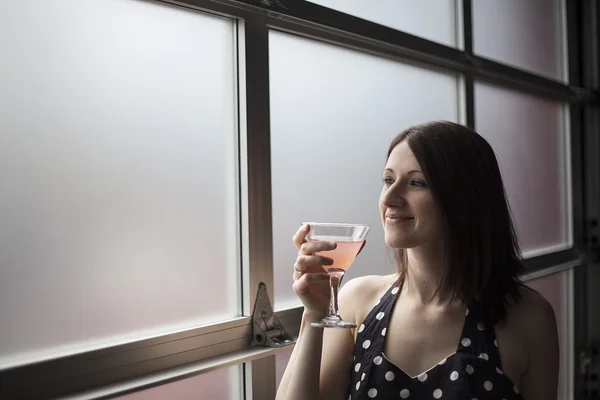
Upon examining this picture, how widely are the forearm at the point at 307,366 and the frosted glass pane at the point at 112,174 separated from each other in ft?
1.11

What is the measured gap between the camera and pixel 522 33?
11.1ft

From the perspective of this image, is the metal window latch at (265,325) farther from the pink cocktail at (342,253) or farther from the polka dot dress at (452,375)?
the pink cocktail at (342,253)

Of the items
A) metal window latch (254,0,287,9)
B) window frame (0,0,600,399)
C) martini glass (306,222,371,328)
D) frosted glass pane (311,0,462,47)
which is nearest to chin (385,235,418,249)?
martini glass (306,222,371,328)

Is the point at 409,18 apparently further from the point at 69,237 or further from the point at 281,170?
the point at 69,237

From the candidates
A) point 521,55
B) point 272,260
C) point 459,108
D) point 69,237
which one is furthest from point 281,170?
point 521,55

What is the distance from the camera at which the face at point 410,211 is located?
1449mm

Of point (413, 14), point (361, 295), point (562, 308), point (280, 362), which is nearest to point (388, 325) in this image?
point (361, 295)

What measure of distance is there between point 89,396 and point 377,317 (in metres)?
0.70

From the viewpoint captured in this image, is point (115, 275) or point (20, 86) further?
point (115, 275)

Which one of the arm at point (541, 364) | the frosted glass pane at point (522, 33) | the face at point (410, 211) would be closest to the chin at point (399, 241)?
the face at point (410, 211)

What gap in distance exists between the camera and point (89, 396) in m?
1.37

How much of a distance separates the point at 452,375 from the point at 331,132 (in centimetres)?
94

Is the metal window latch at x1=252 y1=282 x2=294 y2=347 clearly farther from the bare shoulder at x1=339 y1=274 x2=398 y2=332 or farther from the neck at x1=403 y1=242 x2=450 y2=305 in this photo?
the neck at x1=403 y1=242 x2=450 y2=305

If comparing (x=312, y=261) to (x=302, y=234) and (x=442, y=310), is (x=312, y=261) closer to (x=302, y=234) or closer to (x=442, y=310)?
(x=302, y=234)
